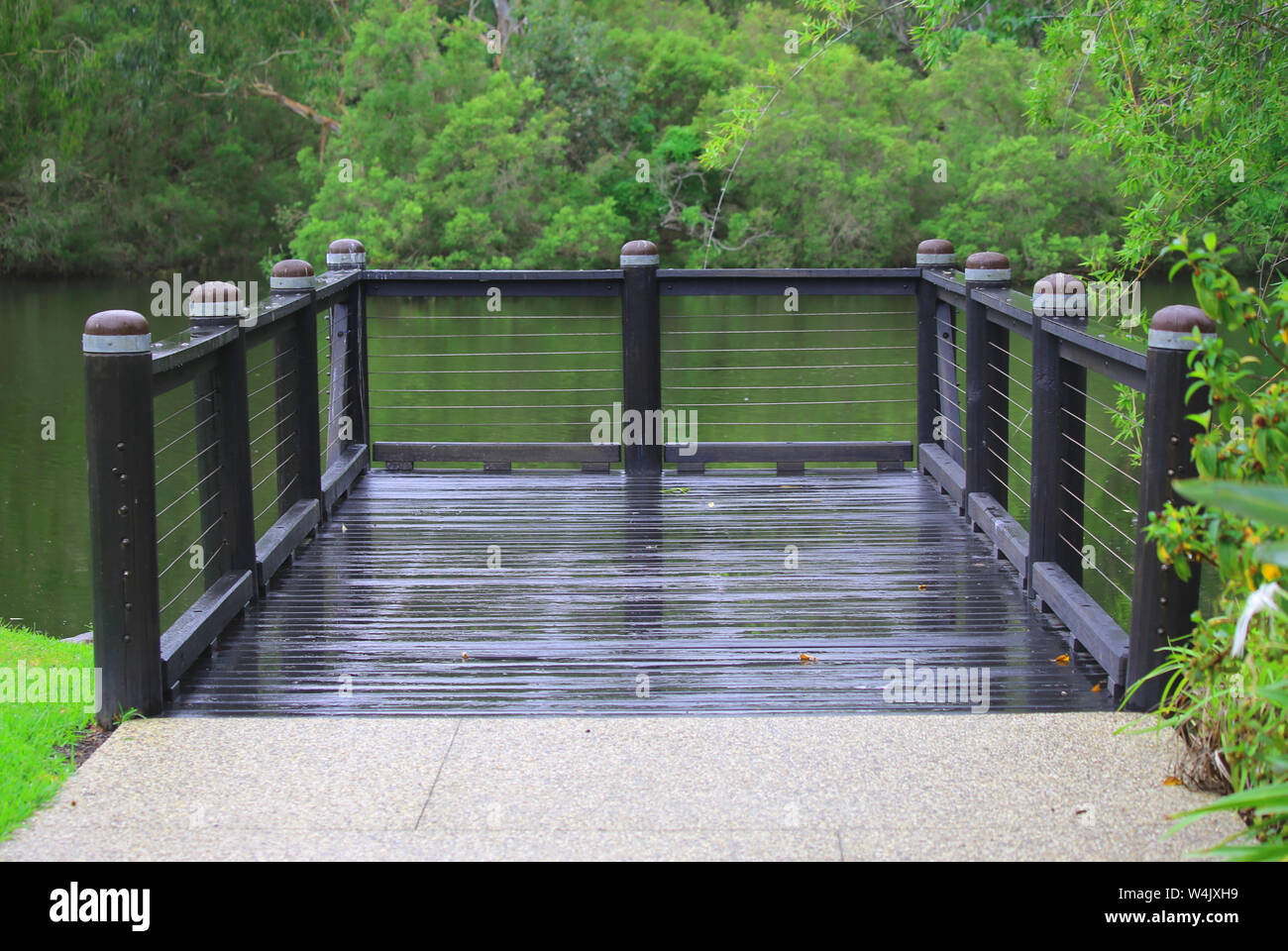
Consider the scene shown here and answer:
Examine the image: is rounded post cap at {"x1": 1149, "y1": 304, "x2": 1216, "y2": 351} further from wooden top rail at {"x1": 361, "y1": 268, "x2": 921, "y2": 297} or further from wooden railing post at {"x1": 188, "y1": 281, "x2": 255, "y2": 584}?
wooden top rail at {"x1": 361, "y1": 268, "x2": 921, "y2": 297}

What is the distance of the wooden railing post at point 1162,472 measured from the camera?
3426 millimetres

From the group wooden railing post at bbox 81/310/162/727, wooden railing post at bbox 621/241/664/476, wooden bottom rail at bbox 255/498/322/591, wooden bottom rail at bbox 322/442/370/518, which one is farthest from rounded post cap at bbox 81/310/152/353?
wooden railing post at bbox 621/241/664/476

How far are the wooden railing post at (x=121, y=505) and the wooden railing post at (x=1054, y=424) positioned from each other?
2589 mm

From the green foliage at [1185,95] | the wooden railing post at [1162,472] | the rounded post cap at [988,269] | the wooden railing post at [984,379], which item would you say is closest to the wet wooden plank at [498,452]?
the wooden railing post at [984,379]

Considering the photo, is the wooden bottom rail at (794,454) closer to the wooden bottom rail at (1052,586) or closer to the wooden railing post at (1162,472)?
the wooden bottom rail at (1052,586)

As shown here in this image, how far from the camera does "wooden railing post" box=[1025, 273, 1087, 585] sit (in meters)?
4.44

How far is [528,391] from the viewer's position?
7.90 m

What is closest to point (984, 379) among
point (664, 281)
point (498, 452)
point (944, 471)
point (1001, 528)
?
point (1001, 528)

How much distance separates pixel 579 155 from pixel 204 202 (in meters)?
9.48

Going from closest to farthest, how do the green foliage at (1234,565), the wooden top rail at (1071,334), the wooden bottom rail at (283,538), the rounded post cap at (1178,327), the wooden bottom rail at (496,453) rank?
the green foliage at (1234,565)
the rounded post cap at (1178,327)
the wooden top rail at (1071,334)
the wooden bottom rail at (283,538)
the wooden bottom rail at (496,453)

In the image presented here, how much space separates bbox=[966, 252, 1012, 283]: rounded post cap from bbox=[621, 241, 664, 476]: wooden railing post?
158 cm

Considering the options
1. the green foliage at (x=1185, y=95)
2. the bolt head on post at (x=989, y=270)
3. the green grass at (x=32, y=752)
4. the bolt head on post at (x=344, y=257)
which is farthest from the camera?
the bolt head on post at (x=344, y=257)

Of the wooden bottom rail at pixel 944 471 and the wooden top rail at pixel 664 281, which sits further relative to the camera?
the wooden top rail at pixel 664 281
